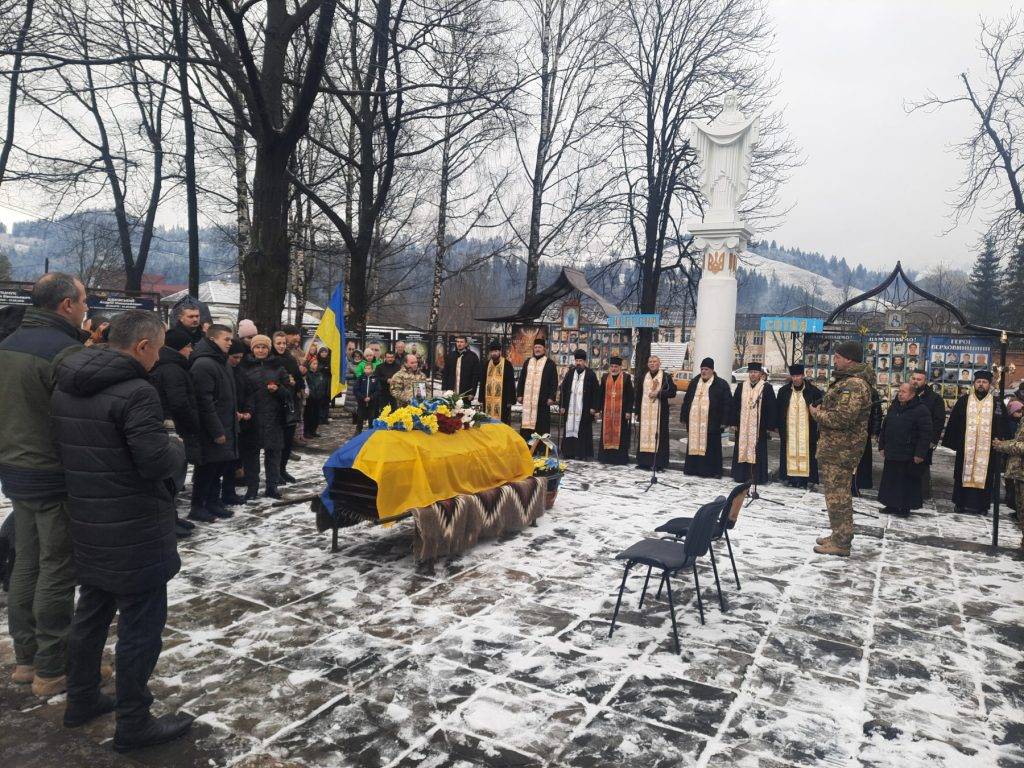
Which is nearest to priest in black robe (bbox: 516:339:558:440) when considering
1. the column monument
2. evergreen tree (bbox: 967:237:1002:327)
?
the column monument

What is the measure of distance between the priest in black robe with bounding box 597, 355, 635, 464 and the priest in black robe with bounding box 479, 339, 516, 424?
1594 mm

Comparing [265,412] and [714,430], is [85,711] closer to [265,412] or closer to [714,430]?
[265,412]

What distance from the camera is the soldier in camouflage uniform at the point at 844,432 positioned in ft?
21.0

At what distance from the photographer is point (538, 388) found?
39.1ft

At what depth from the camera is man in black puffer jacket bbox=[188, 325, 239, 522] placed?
6242 millimetres

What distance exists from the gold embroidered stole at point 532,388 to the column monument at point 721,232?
382 cm

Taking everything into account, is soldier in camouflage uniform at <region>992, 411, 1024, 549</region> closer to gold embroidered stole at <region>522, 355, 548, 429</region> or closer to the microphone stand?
the microphone stand

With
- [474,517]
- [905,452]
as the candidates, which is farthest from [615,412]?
[474,517]

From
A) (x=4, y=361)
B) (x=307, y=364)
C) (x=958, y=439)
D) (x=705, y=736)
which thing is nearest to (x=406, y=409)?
(x=4, y=361)

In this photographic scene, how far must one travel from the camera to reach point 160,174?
19.9m

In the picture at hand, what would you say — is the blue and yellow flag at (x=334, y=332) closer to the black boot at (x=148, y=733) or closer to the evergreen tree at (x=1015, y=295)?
the black boot at (x=148, y=733)

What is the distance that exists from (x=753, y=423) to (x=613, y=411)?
2360 millimetres

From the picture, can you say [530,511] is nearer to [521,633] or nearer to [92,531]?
[521,633]

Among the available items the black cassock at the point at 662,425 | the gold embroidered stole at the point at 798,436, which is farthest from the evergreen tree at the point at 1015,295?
the black cassock at the point at 662,425
